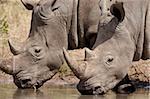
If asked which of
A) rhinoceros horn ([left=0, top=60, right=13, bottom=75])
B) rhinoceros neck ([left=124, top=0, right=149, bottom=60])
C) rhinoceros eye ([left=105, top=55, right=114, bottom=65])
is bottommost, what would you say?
rhinoceros horn ([left=0, top=60, right=13, bottom=75])

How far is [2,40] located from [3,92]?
5.05 metres

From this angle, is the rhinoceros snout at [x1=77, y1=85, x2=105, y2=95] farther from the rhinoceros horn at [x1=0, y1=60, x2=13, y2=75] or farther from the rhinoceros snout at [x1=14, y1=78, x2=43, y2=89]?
the rhinoceros horn at [x1=0, y1=60, x2=13, y2=75]

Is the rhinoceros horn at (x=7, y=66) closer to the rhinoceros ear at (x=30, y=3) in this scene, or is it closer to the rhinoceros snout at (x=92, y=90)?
the rhinoceros ear at (x=30, y=3)

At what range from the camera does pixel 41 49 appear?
1035 cm

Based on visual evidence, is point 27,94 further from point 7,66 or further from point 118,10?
point 118,10

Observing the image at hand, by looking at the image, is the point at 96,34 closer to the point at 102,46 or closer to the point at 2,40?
the point at 102,46

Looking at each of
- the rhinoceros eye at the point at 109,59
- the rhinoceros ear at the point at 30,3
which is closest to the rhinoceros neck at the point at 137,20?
the rhinoceros eye at the point at 109,59

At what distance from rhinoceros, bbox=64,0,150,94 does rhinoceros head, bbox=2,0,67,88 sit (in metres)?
0.81

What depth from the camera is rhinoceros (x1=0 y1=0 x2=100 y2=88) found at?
10273 millimetres

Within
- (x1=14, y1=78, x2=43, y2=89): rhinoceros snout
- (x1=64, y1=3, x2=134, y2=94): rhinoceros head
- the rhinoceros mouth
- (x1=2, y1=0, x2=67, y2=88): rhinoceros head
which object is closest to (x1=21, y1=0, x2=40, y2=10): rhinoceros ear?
(x1=2, y1=0, x2=67, y2=88): rhinoceros head

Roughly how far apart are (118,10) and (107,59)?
2.39 feet

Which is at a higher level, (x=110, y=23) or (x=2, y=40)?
(x=110, y=23)

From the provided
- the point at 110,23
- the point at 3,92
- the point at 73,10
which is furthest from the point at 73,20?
the point at 3,92

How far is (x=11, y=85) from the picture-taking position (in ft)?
38.5
